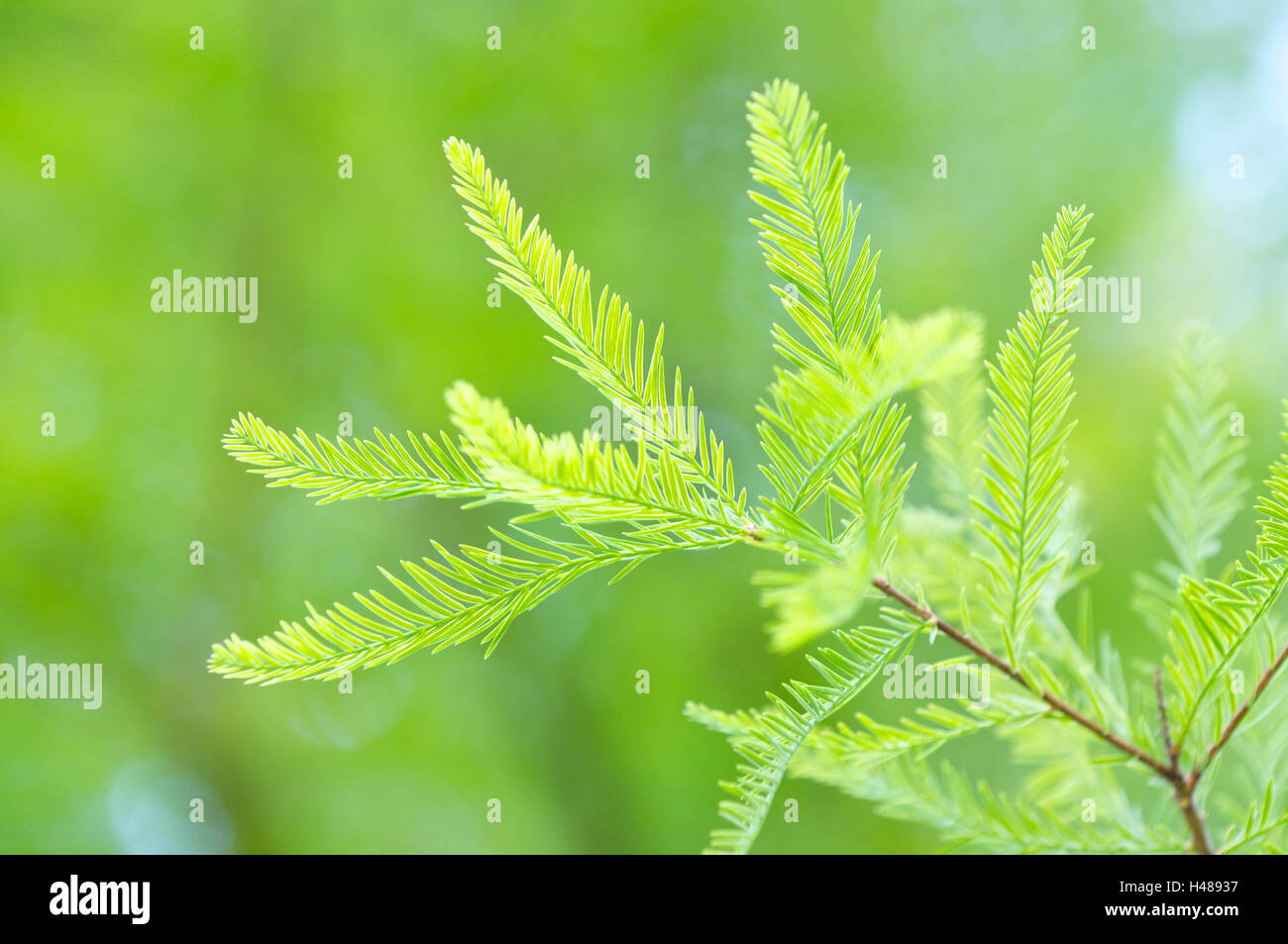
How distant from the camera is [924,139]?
8.51 ft

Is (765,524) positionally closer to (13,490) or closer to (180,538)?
(180,538)

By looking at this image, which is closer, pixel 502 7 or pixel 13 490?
pixel 13 490

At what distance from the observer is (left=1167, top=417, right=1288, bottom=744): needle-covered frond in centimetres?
40

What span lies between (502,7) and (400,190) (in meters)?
0.60

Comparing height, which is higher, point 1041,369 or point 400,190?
point 400,190

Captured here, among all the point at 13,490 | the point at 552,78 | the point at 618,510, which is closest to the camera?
the point at 618,510

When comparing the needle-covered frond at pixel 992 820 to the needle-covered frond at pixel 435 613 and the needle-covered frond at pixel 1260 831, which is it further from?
the needle-covered frond at pixel 435 613

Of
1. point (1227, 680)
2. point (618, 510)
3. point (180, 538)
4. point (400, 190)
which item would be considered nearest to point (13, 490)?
point (180, 538)

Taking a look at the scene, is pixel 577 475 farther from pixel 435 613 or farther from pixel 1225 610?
pixel 1225 610

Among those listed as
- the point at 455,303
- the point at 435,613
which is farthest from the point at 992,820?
the point at 455,303

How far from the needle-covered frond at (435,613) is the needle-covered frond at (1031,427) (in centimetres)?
14

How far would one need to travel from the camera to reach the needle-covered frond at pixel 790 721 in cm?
39

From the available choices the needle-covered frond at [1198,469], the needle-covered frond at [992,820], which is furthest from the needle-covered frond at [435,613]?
the needle-covered frond at [1198,469]

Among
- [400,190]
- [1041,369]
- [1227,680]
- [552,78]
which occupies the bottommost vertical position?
[1227,680]
